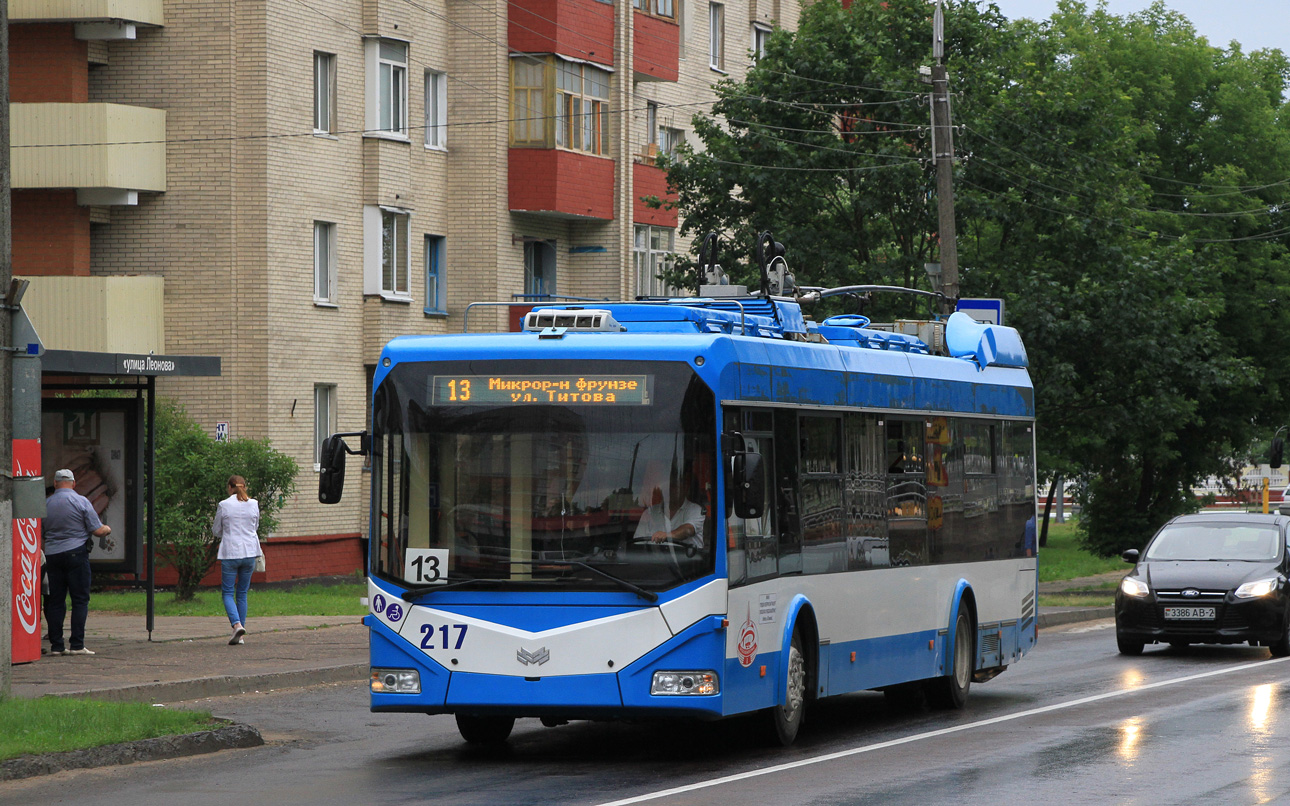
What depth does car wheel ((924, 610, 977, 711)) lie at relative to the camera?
15805mm

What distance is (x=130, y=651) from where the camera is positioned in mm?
19094

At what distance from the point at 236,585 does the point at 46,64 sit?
16.0 metres

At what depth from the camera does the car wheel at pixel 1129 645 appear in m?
22.0

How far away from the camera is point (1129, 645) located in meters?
22.1

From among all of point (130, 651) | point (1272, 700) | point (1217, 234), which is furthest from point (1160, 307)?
point (130, 651)

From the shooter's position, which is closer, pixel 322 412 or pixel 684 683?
pixel 684 683

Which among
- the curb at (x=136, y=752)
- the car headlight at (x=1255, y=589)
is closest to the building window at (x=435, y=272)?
the car headlight at (x=1255, y=589)

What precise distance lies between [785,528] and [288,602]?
52.9 feet

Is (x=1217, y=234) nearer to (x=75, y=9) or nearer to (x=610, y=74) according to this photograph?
(x=610, y=74)

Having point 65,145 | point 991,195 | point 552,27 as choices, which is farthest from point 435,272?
point 991,195

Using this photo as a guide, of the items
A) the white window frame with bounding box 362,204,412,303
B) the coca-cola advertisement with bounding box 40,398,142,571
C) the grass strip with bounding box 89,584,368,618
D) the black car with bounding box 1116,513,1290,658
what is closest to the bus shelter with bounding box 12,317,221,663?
the coca-cola advertisement with bounding box 40,398,142,571

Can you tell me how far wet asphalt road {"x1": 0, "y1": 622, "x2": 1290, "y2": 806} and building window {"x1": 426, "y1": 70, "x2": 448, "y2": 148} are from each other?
75.9 ft

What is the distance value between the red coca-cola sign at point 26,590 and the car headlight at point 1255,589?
41.8 ft

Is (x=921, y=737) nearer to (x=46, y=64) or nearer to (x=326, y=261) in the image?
(x=326, y=261)
